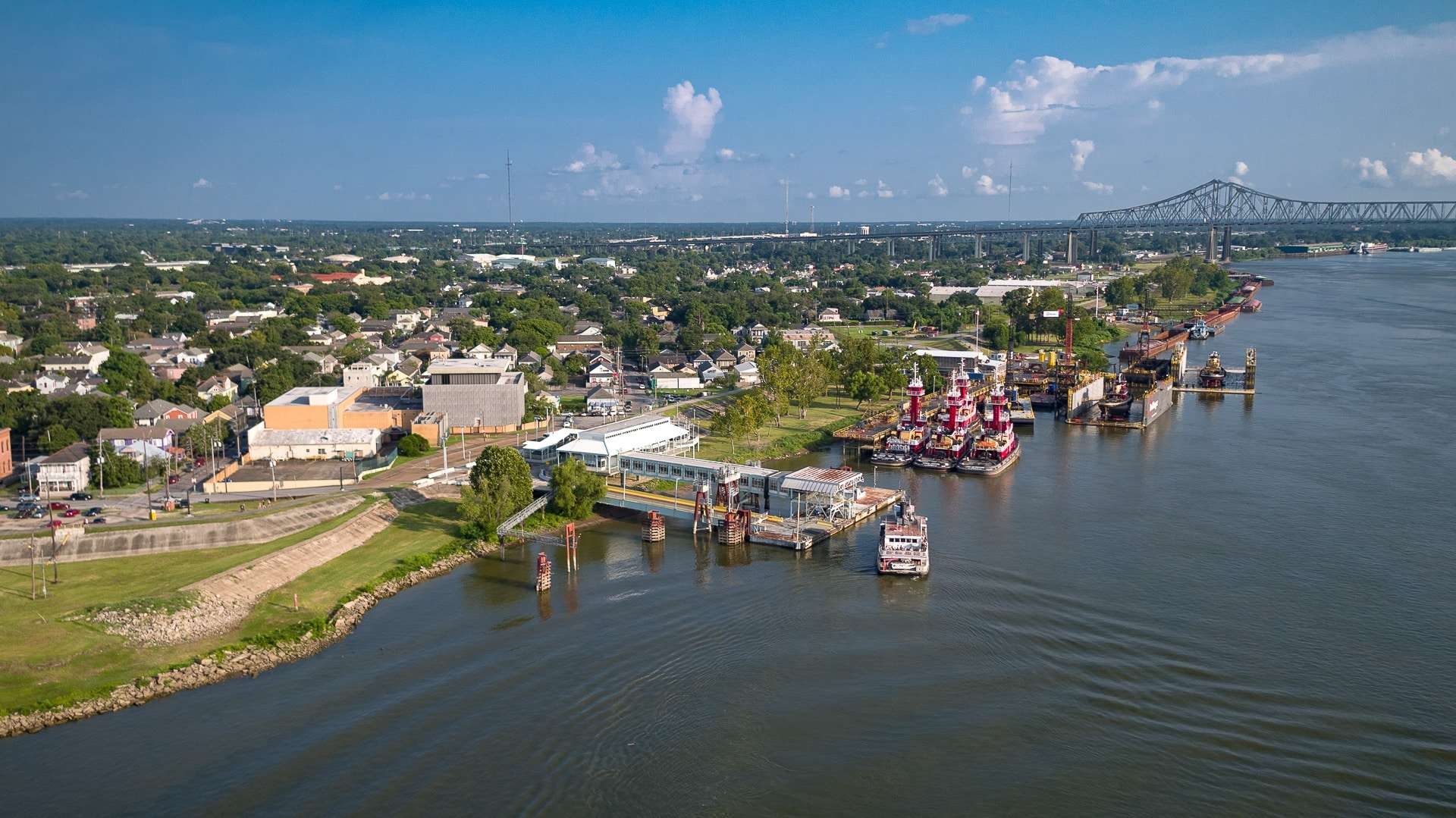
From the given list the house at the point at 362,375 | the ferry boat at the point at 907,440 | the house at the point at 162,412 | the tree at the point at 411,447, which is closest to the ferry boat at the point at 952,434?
the ferry boat at the point at 907,440

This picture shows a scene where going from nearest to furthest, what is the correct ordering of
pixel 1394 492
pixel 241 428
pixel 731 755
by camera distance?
pixel 731 755 < pixel 1394 492 < pixel 241 428

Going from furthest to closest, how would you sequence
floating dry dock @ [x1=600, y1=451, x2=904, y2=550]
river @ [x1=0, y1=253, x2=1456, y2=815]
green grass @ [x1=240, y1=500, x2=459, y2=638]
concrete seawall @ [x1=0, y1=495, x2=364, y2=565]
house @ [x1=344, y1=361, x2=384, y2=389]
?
1. house @ [x1=344, y1=361, x2=384, y2=389]
2. floating dry dock @ [x1=600, y1=451, x2=904, y2=550]
3. concrete seawall @ [x1=0, y1=495, x2=364, y2=565]
4. green grass @ [x1=240, y1=500, x2=459, y2=638]
5. river @ [x1=0, y1=253, x2=1456, y2=815]

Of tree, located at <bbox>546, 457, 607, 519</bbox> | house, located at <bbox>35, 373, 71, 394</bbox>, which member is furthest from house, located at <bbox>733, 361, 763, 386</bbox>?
house, located at <bbox>35, 373, 71, 394</bbox>

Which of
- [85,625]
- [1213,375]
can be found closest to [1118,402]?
[1213,375]

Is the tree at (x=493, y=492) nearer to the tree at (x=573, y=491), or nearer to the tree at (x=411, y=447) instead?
the tree at (x=573, y=491)

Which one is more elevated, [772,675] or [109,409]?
[109,409]

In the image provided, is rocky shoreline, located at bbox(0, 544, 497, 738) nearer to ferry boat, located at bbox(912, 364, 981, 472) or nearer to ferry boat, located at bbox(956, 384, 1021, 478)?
ferry boat, located at bbox(912, 364, 981, 472)

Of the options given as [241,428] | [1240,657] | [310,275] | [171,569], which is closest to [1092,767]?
[1240,657]

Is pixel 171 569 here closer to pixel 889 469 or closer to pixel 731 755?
pixel 731 755
